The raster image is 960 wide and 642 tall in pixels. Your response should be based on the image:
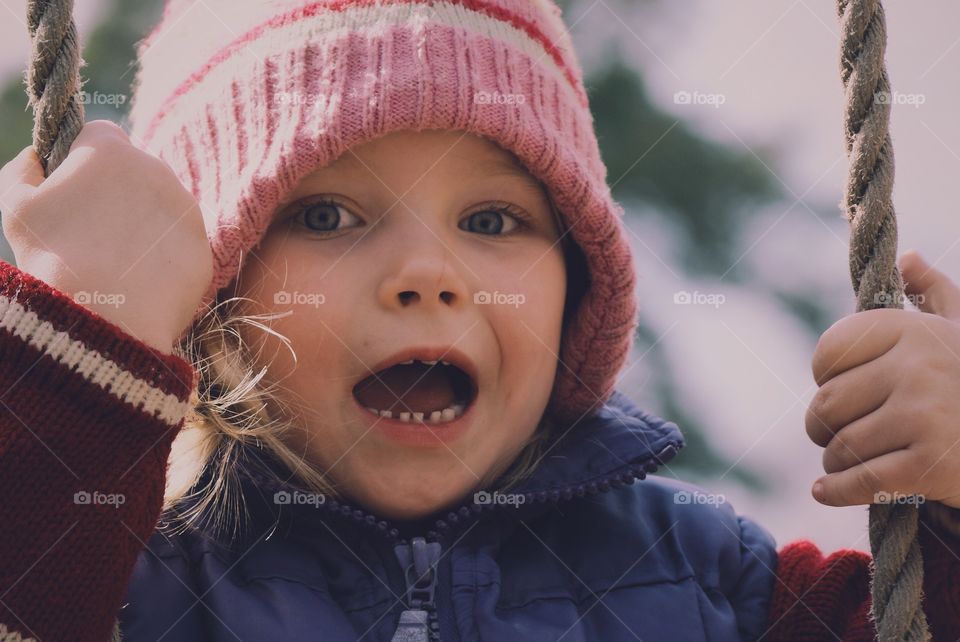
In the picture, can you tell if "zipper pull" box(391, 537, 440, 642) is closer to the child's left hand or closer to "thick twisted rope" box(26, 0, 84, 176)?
the child's left hand

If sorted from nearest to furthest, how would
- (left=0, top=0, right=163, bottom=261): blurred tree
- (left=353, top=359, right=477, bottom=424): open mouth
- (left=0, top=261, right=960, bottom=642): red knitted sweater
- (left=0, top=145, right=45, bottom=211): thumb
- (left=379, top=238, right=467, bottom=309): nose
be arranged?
(left=0, top=261, right=960, bottom=642): red knitted sweater
(left=0, top=145, right=45, bottom=211): thumb
(left=379, top=238, right=467, bottom=309): nose
(left=353, top=359, right=477, bottom=424): open mouth
(left=0, top=0, right=163, bottom=261): blurred tree

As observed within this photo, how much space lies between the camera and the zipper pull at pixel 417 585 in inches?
47.9

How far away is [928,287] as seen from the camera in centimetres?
137

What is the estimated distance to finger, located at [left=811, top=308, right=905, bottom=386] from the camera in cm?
120

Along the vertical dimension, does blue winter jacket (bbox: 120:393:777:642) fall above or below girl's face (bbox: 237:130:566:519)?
below

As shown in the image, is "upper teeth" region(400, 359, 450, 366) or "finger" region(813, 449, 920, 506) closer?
"finger" region(813, 449, 920, 506)

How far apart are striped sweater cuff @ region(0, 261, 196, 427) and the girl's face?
334 mm

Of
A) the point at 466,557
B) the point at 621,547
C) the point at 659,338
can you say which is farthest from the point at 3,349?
the point at 659,338

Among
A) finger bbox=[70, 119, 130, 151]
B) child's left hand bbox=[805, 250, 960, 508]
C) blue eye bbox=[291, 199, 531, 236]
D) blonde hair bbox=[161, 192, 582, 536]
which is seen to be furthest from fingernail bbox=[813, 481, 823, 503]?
finger bbox=[70, 119, 130, 151]

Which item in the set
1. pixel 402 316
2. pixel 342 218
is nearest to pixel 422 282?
pixel 402 316

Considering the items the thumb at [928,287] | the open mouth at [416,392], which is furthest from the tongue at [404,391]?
the thumb at [928,287]

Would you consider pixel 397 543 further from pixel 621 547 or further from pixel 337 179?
pixel 337 179

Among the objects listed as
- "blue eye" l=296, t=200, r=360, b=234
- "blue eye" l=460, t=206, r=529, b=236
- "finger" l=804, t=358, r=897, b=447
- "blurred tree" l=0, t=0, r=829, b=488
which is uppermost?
"blurred tree" l=0, t=0, r=829, b=488

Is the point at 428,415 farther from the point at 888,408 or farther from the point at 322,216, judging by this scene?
the point at 888,408
